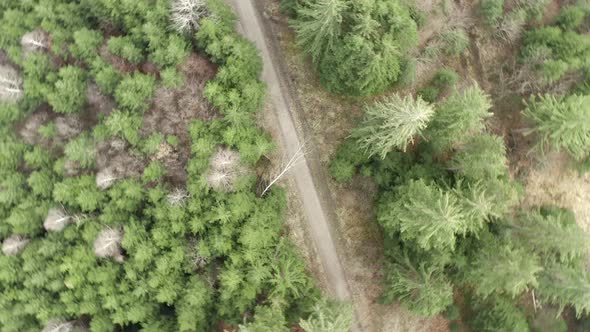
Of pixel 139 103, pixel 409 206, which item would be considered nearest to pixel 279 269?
pixel 409 206

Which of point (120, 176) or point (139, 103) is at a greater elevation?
point (139, 103)

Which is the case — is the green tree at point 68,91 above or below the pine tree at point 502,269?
above

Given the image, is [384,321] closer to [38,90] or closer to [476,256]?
[476,256]

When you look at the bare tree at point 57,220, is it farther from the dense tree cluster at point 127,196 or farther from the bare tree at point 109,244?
the bare tree at point 109,244

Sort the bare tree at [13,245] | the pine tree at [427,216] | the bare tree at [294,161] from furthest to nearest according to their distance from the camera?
the bare tree at [294,161] → the bare tree at [13,245] → the pine tree at [427,216]

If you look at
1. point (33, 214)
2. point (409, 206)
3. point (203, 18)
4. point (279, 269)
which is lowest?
point (279, 269)

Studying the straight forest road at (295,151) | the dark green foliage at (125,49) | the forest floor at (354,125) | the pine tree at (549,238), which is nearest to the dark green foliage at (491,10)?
the forest floor at (354,125)

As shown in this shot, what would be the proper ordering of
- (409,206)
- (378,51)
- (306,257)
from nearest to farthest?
1. (409,206)
2. (378,51)
3. (306,257)
